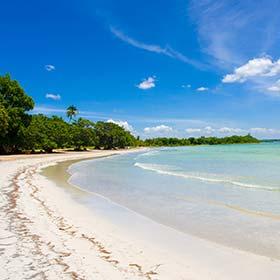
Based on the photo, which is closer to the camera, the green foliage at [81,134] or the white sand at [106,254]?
the white sand at [106,254]

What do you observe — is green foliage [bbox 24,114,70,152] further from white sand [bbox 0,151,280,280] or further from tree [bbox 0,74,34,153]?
white sand [bbox 0,151,280,280]

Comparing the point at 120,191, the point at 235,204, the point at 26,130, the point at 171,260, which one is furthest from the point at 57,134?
the point at 171,260

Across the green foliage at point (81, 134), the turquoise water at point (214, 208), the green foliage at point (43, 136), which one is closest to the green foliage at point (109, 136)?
the green foliage at point (81, 134)

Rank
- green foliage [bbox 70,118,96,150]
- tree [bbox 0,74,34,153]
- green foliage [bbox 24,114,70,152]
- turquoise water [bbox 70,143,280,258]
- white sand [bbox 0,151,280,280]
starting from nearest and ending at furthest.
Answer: white sand [bbox 0,151,280,280] → turquoise water [bbox 70,143,280,258] → tree [bbox 0,74,34,153] → green foliage [bbox 24,114,70,152] → green foliage [bbox 70,118,96,150]

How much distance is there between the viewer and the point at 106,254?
20.5 ft

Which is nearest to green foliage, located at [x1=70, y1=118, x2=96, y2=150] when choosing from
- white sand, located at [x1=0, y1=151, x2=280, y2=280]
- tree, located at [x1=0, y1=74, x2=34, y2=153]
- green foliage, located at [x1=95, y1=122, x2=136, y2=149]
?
green foliage, located at [x1=95, y1=122, x2=136, y2=149]

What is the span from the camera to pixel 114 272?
5.30 metres

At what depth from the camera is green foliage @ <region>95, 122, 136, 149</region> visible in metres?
102

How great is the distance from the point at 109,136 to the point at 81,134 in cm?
2199

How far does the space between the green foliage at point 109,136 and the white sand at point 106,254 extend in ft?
292

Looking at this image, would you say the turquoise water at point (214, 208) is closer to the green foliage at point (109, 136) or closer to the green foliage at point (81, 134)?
the green foliage at point (81, 134)

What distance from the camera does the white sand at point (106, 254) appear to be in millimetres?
5305

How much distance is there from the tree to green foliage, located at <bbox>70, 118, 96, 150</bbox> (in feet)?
107

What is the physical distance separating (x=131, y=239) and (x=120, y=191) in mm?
8867
